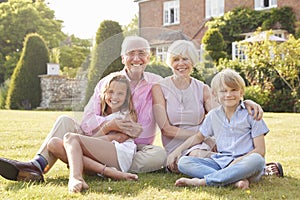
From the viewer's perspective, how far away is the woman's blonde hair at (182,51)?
12.2 ft

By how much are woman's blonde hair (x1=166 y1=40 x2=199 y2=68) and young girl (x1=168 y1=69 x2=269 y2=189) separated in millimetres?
291

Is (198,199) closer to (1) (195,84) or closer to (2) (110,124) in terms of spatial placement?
(2) (110,124)

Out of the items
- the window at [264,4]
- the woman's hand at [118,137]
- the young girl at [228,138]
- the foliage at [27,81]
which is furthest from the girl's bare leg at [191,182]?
the window at [264,4]

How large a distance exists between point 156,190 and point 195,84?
42.4 inches

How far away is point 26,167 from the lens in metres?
3.47

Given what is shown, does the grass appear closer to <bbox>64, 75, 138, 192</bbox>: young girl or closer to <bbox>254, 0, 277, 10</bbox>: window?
<bbox>64, 75, 138, 192</bbox>: young girl

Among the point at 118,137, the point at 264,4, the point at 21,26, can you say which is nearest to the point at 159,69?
the point at 118,137

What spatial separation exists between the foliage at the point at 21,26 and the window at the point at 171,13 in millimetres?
9656

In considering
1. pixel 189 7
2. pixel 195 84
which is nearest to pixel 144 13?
pixel 189 7

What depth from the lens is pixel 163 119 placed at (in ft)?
12.4

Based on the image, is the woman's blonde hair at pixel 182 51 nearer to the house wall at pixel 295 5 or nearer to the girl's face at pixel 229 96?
the girl's face at pixel 229 96

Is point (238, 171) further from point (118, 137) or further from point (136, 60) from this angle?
point (136, 60)

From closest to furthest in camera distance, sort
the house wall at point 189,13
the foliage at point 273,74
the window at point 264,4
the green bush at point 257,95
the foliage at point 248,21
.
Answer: the green bush at point 257,95 < the foliage at point 273,74 < the foliage at point 248,21 < the window at point 264,4 < the house wall at point 189,13

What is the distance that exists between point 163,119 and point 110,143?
0.46 metres
